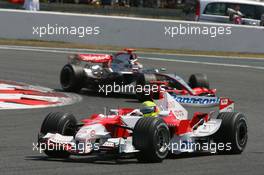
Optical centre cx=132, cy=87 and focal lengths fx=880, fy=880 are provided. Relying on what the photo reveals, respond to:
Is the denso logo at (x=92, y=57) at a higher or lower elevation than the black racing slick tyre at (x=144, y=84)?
higher

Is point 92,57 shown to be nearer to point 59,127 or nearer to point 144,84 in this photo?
point 144,84

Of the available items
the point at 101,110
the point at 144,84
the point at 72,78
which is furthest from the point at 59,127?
Answer: the point at 72,78

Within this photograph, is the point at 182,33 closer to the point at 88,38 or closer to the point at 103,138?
the point at 88,38

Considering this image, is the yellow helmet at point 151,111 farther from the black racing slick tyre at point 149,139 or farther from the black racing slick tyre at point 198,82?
the black racing slick tyre at point 198,82

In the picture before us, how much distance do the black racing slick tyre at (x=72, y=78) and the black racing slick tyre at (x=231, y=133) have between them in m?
7.49

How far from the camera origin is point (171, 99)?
10.1m

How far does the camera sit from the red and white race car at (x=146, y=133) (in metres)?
9.16

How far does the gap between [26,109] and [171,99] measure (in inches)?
198

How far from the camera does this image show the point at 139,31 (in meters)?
28.2

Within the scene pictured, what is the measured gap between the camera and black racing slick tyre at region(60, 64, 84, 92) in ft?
57.8

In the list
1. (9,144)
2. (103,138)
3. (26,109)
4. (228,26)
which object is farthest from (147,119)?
(228,26)

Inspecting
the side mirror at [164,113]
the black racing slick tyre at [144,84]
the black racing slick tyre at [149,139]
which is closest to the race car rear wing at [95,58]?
the black racing slick tyre at [144,84]

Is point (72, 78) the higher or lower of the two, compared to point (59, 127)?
lower

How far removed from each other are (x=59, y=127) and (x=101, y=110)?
5491mm
